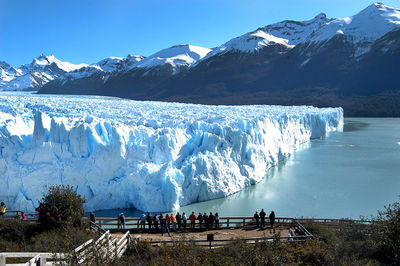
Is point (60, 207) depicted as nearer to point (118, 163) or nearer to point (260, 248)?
point (260, 248)

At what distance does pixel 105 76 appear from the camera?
137 m

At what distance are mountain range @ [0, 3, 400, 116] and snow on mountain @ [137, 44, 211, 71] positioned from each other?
3.07ft

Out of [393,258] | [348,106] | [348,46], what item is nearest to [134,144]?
[393,258]

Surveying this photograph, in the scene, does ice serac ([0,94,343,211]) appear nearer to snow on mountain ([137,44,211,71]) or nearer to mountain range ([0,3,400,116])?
mountain range ([0,3,400,116])

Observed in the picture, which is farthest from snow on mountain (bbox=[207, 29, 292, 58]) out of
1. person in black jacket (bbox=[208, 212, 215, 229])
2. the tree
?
the tree

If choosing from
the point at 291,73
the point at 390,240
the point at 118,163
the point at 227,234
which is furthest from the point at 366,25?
the point at 390,240

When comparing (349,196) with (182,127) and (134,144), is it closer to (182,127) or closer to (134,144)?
(182,127)

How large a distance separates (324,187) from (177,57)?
409ft

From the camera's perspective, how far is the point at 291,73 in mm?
98000

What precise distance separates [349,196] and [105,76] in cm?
13194

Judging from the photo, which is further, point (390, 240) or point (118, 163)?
point (118, 163)

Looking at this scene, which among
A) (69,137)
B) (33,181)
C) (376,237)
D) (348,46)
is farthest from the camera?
(348,46)

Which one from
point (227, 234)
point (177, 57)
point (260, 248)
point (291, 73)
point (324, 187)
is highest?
point (177, 57)

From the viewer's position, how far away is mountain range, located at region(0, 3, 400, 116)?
76500 millimetres
